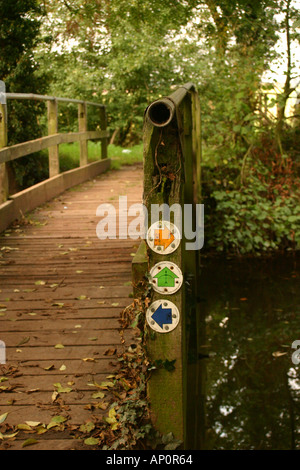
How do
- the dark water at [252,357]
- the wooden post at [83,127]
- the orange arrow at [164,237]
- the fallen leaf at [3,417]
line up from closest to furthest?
the orange arrow at [164,237] < the fallen leaf at [3,417] < the dark water at [252,357] < the wooden post at [83,127]

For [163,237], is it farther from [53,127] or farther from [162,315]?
[53,127]

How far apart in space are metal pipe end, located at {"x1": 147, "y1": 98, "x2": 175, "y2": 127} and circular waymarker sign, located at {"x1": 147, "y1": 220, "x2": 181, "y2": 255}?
1.61ft

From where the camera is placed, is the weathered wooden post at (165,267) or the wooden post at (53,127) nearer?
the weathered wooden post at (165,267)

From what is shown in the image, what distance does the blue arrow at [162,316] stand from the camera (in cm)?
338

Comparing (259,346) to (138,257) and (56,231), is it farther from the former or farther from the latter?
(138,257)

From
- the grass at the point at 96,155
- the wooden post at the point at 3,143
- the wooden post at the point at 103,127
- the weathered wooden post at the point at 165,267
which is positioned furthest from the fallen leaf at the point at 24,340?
the wooden post at the point at 103,127

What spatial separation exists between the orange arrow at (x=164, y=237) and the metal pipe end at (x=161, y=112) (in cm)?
52

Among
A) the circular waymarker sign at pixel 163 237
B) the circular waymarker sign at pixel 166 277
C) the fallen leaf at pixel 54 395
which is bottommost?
the fallen leaf at pixel 54 395

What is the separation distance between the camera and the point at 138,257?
3.56 m

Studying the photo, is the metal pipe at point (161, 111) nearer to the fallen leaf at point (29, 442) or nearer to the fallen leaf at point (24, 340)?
the fallen leaf at point (29, 442)

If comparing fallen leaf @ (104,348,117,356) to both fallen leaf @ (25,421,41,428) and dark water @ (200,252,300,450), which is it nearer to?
fallen leaf @ (25,421,41,428)

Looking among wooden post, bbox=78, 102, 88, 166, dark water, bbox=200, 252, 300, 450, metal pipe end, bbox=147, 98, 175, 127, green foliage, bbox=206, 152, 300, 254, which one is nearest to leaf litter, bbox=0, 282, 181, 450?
metal pipe end, bbox=147, 98, 175, 127
